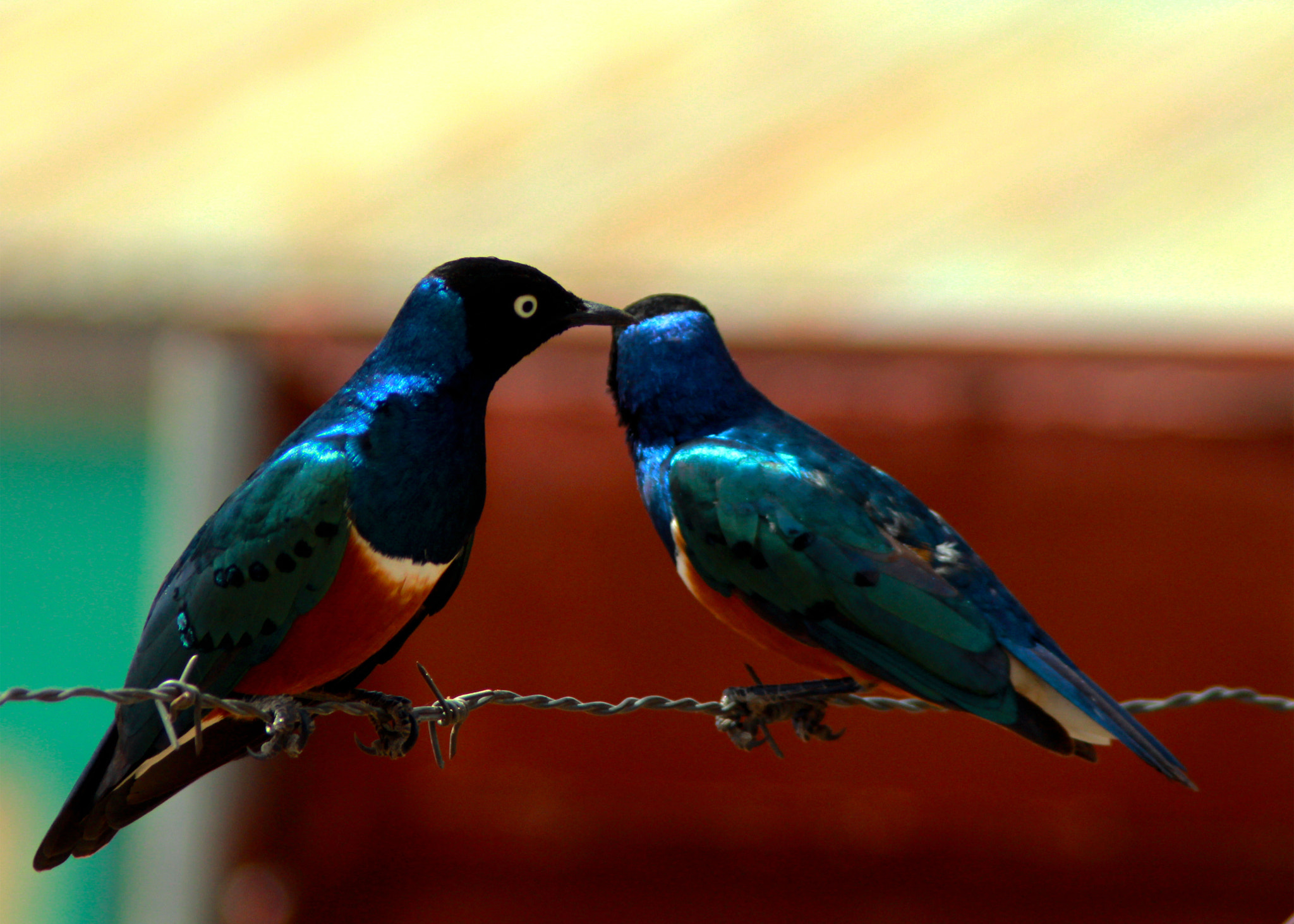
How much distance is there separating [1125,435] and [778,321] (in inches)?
67.2

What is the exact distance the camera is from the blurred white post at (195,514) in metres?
6.05

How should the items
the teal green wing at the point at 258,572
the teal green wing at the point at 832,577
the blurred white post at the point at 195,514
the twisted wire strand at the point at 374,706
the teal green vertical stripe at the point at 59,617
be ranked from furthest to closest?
the teal green vertical stripe at the point at 59,617 → the blurred white post at the point at 195,514 → the teal green wing at the point at 832,577 → the teal green wing at the point at 258,572 → the twisted wire strand at the point at 374,706

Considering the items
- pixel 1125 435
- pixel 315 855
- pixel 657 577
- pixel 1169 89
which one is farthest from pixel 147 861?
pixel 1169 89

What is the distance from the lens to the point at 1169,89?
6.72m

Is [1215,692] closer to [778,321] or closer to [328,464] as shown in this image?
[328,464]

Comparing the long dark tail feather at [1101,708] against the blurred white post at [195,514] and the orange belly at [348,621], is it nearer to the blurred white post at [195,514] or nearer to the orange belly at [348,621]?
the orange belly at [348,621]

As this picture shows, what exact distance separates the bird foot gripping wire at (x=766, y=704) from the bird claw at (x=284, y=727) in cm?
66

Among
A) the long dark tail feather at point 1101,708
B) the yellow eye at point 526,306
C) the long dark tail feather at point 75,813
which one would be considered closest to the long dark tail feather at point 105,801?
the long dark tail feather at point 75,813

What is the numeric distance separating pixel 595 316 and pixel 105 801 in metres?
0.94

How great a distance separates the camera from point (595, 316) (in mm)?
1930

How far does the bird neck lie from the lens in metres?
2.12

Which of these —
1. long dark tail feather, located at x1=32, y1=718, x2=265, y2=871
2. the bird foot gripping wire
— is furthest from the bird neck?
long dark tail feather, located at x1=32, y1=718, x2=265, y2=871

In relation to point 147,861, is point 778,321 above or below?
above

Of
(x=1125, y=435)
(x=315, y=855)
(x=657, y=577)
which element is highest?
(x=1125, y=435)
